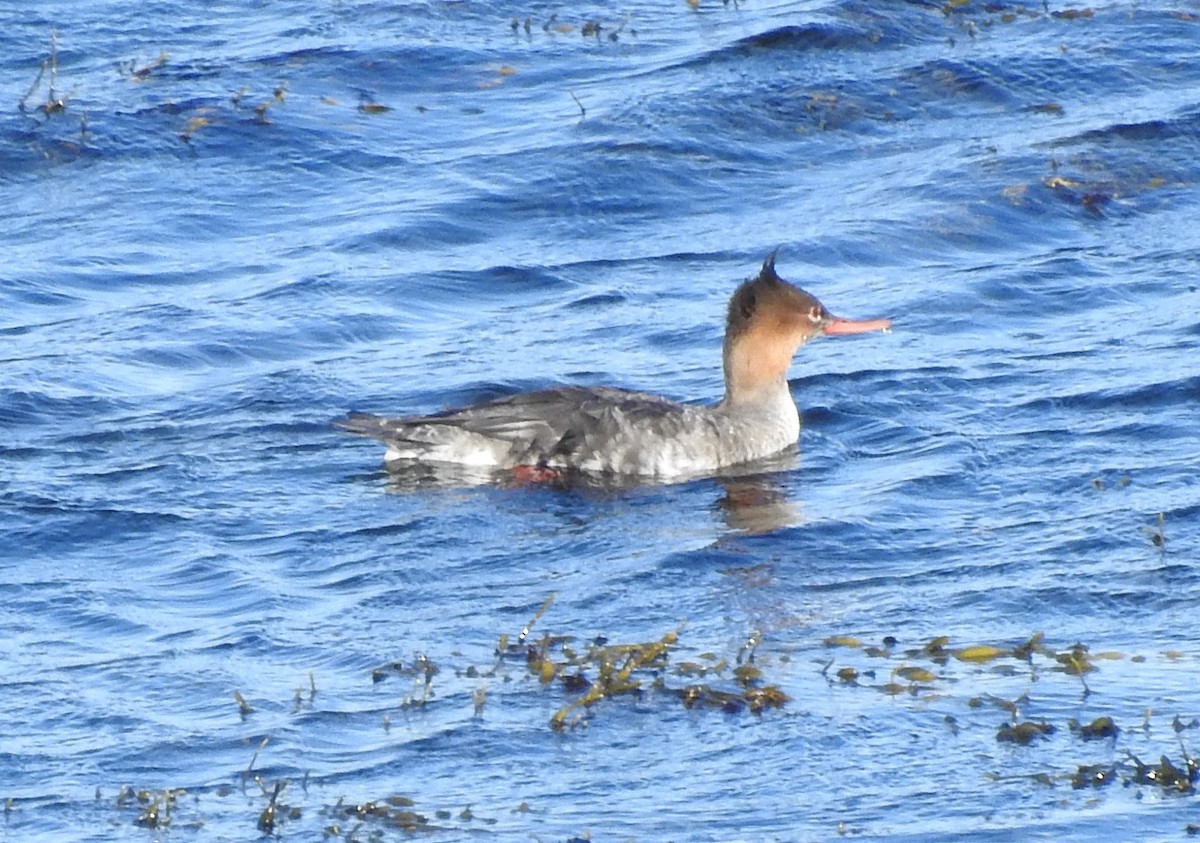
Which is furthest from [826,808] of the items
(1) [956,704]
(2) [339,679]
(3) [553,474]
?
(3) [553,474]

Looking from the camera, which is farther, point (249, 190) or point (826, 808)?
point (249, 190)

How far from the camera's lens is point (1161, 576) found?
28.6 feet

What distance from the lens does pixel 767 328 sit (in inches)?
459

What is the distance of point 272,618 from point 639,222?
21.6ft

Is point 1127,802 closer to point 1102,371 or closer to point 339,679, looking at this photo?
point 339,679

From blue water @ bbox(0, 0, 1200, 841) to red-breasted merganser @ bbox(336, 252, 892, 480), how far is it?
0.70ft

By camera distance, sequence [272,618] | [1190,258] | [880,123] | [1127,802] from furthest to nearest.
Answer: [880,123]
[1190,258]
[272,618]
[1127,802]

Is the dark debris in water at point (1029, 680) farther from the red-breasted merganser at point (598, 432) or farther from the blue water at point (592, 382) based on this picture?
the red-breasted merganser at point (598, 432)

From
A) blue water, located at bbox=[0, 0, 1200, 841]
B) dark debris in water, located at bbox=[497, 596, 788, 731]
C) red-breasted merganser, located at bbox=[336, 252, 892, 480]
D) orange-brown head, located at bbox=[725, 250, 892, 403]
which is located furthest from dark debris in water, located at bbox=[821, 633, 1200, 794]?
orange-brown head, located at bbox=[725, 250, 892, 403]

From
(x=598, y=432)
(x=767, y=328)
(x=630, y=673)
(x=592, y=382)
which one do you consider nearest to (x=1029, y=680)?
(x=630, y=673)

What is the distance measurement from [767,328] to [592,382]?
1036 mm

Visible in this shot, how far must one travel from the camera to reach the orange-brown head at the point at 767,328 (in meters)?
11.6

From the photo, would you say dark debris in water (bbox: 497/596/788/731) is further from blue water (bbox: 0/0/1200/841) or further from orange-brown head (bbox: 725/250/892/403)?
orange-brown head (bbox: 725/250/892/403)

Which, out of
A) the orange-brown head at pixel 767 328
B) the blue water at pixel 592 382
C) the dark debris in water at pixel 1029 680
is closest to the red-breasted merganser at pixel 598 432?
the orange-brown head at pixel 767 328
